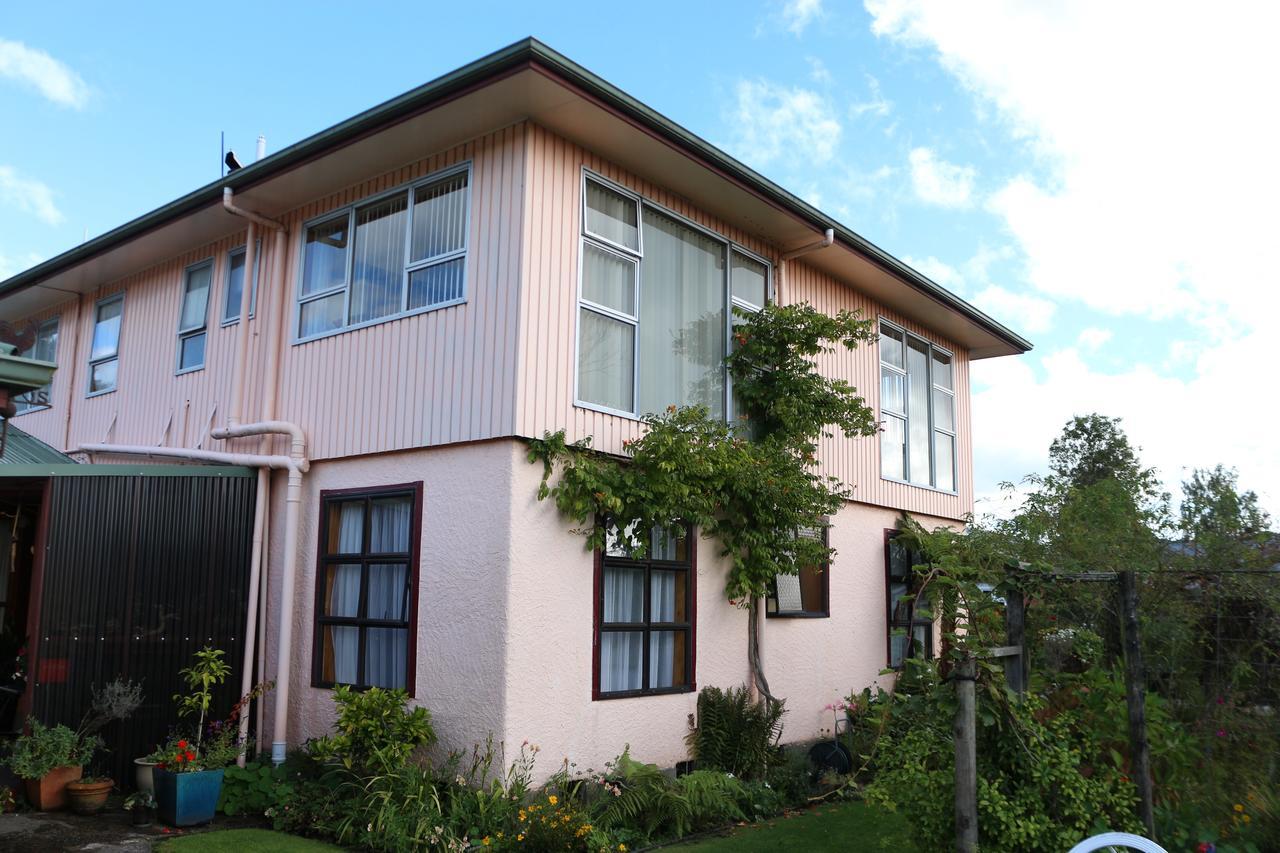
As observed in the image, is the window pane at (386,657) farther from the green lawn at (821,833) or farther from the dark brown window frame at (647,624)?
the green lawn at (821,833)

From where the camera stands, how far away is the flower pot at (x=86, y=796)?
7703mm

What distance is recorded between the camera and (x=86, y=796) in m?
7.71

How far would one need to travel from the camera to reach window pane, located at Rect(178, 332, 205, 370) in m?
11.0

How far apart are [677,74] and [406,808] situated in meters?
6.65

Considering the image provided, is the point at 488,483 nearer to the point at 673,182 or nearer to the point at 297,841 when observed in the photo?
the point at 297,841

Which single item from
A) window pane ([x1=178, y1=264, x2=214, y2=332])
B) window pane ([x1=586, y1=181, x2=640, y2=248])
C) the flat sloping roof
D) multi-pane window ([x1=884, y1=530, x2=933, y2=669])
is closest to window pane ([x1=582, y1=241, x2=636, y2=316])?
window pane ([x1=586, y1=181, x2=640, y2=248])

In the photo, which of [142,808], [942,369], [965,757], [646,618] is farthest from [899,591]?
[142,808]

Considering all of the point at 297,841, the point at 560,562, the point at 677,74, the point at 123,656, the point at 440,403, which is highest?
the point at 677,74

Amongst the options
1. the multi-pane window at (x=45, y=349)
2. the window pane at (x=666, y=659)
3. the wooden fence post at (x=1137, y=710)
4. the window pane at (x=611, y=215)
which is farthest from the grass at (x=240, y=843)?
the multi-pane window at (x=45, y=349)

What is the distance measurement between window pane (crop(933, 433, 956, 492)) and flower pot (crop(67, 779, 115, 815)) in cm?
1031

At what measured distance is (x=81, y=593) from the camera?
830 cm

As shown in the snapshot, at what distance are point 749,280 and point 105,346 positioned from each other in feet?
26.2

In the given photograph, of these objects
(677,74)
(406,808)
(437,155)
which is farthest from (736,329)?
(406,808)

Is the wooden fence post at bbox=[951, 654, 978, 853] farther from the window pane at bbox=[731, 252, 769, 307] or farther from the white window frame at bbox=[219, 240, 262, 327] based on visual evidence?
the white window frame at bbox=[219, 240, 262, 327]
